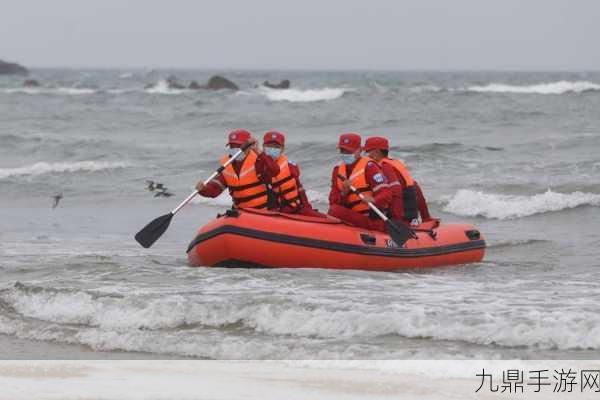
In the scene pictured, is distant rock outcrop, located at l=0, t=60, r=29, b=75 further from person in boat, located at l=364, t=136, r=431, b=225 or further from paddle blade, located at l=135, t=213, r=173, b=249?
person in boat, located at l=364, t=136, r=431, b=225

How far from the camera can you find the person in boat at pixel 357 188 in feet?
32.2

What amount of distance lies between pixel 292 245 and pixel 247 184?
2.62 feet

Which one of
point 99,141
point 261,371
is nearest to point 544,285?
point 261,371

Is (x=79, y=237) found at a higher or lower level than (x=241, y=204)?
lower

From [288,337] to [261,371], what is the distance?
98 centimetres

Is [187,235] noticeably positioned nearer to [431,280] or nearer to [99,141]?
[431,280]

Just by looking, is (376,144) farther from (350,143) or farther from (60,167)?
(60,167)

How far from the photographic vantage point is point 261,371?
6.29m

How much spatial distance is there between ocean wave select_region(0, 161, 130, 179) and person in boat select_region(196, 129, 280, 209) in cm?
1074

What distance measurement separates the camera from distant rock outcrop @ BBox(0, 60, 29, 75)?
109 metres

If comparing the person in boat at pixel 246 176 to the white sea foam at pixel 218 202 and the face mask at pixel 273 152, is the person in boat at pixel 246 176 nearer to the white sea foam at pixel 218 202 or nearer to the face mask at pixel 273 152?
the face mask at pixel 273 152

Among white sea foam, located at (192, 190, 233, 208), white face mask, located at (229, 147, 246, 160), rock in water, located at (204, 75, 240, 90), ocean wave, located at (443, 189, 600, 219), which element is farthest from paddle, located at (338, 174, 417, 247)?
rock in water, located at (204, 75, 240, 90)

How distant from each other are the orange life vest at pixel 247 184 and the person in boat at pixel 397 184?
3.31ft

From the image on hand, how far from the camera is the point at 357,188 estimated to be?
9930mm
